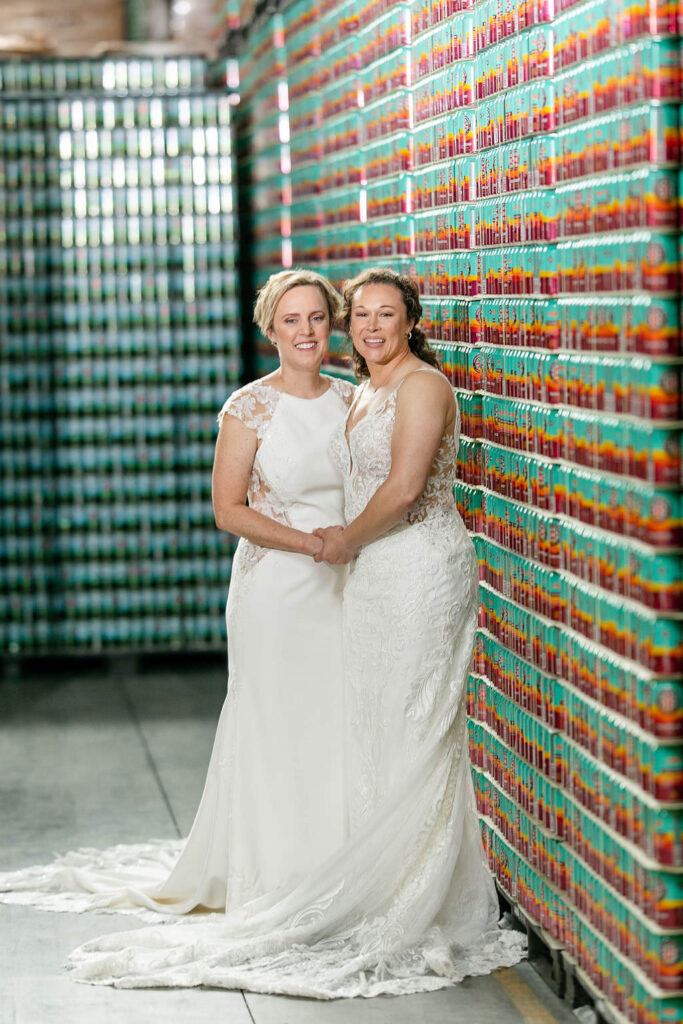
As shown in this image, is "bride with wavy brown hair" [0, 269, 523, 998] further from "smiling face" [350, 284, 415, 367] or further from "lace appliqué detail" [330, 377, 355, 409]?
"lace appliqué detail" [330, 377, 355, 409]

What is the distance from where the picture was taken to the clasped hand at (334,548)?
566 centimetres

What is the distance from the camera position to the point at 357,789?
5.67m

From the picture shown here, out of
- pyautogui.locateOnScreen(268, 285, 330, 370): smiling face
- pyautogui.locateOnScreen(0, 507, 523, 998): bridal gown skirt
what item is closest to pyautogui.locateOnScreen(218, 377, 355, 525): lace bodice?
pyautogui.locateOnScreen(268, 285, 330, 370): smiling face

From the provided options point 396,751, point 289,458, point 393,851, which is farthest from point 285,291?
point 393,851

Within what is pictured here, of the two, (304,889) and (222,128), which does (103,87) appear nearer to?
(222,128)

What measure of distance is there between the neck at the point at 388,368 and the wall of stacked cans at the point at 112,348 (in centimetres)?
512

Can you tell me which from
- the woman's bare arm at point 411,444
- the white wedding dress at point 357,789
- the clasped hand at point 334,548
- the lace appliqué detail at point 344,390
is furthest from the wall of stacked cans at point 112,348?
the woman's bare arm at point 411,444

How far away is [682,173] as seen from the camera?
151 inches

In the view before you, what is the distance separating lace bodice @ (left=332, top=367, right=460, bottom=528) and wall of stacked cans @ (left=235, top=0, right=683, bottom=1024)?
0.54ft

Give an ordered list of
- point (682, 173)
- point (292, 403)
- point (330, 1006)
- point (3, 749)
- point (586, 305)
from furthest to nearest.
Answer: point (3, 749), point (292, 403), point (330, 1006), point (586, 305), point (682, 173)

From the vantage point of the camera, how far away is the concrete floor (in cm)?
509

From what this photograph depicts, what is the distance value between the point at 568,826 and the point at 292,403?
1.86 m

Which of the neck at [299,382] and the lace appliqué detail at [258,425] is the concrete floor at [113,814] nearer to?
the lace appliqué detail at [258,425]

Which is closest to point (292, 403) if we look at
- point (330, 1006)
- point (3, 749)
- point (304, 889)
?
point (304, 889)
